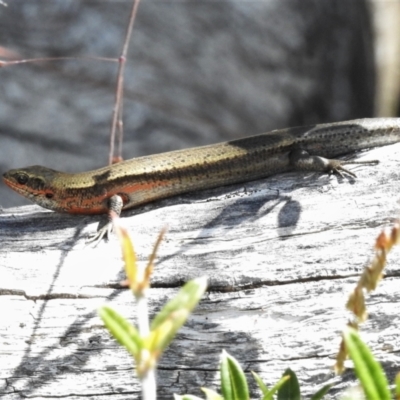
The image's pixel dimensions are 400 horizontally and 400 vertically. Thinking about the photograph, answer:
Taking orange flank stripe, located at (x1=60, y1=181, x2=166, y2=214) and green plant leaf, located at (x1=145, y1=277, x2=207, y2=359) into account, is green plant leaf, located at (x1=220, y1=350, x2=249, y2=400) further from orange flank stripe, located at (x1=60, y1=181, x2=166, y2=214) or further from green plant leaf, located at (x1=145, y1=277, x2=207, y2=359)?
orange flank stripe, located at (x1=60, y1=181, x2=166, y2=214)

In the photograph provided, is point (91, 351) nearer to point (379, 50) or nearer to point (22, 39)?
point (22, 39)

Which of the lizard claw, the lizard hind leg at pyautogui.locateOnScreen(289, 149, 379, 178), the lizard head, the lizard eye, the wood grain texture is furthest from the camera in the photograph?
the lizard eye

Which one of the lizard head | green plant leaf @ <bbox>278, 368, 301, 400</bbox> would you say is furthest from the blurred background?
green plant leaf @ <bbox>278, 368, 301, 400</bbox>

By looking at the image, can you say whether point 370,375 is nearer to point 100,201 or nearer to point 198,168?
point 198,168

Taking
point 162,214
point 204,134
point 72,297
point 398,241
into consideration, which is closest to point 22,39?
point 204,134

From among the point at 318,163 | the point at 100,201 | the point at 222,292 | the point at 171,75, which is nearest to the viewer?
the point at 222,292

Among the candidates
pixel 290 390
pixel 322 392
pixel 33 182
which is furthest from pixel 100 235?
pixel 322 392
